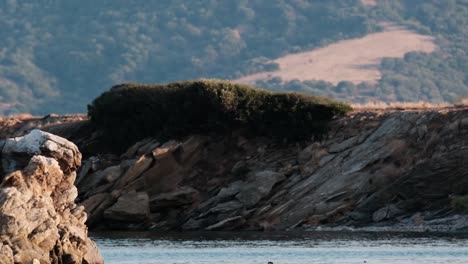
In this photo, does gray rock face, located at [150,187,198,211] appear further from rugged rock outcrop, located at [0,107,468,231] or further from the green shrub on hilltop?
the green shrub on hilltop

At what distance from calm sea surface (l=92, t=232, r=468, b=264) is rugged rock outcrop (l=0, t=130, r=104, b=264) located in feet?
26.4

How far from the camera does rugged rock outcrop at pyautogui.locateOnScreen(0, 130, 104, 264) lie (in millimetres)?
49656

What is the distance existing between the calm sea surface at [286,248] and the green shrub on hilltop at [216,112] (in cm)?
1470

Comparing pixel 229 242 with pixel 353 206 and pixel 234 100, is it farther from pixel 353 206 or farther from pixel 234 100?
pixel 234 100

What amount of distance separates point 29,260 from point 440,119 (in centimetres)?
4480

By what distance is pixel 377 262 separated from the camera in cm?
6041

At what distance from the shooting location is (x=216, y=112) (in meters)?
98.6

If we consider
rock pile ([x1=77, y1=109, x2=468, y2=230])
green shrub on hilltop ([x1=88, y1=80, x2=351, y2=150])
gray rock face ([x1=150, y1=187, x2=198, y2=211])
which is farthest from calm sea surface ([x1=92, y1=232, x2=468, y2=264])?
green shrub on hilltop ([x1=88, y1=80, x2=351, y2=150])

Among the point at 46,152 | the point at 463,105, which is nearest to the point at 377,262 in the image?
the point at 46,152

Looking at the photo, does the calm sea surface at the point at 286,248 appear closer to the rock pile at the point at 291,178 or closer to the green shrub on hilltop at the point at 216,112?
the rock pile at the point at 291,178

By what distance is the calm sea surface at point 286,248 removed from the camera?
63094 millimetres

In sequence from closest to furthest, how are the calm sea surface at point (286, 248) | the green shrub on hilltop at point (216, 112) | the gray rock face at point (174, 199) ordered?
the calm sea surface at point (286, 248) → the gray rock face at point (174, 199) → the green shrub on hilltop at point (216, 112)

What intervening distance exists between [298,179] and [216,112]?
974cm

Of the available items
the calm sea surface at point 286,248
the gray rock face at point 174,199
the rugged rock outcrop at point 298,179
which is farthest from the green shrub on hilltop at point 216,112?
the calm sea surface at point 286,248
